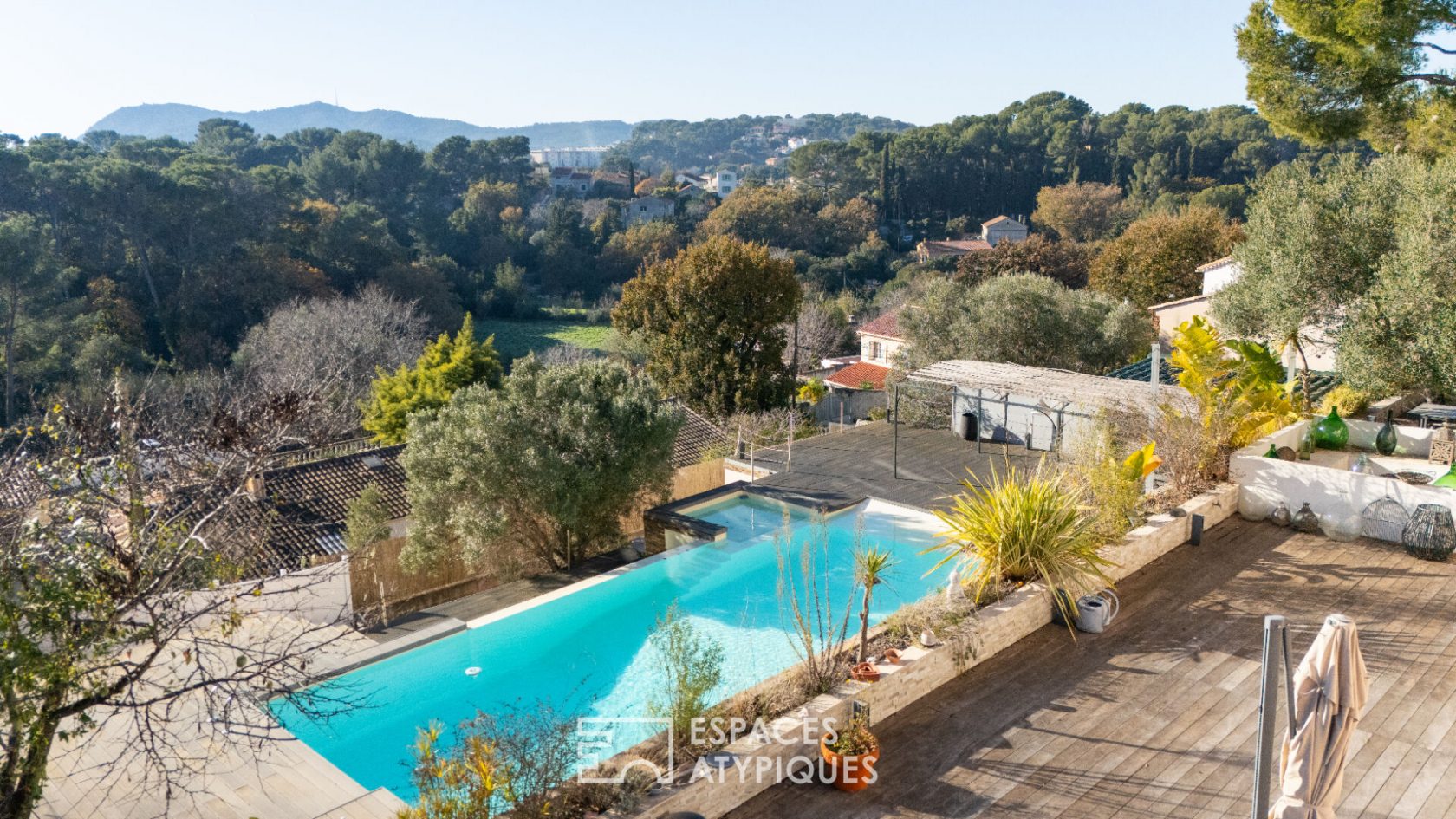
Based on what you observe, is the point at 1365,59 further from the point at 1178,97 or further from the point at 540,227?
the point at 1178,97

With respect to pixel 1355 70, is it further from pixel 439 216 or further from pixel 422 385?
pixel 439 216

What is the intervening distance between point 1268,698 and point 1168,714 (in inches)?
98.3

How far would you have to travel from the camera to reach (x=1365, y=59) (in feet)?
43.4

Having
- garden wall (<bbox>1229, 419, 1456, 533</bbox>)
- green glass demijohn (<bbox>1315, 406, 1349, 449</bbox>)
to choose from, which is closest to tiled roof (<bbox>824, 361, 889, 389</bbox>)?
green glass demijohn (<bbox>1315, 406, 1349, 449</bbox>)

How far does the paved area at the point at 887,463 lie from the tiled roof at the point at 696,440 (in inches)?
81.8

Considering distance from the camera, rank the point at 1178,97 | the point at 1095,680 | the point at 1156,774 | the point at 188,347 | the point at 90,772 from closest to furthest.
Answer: the point at 1156,774 → the point at 1095,680 → the point at 90,772 → the point at 188,347 → the point at 1178,97

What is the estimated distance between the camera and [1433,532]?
8.30m

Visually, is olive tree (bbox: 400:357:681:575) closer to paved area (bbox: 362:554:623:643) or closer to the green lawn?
paved area (bbox: 362:554:623:643)

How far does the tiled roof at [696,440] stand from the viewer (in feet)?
61.3

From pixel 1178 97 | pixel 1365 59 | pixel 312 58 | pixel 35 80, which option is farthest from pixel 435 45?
pixel 1178 97

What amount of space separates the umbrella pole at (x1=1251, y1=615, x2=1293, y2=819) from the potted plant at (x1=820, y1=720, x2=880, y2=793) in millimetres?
1913

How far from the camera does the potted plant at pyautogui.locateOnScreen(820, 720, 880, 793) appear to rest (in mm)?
5230

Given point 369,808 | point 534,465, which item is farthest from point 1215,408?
point 369,808

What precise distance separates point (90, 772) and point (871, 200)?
70828 millimetres
